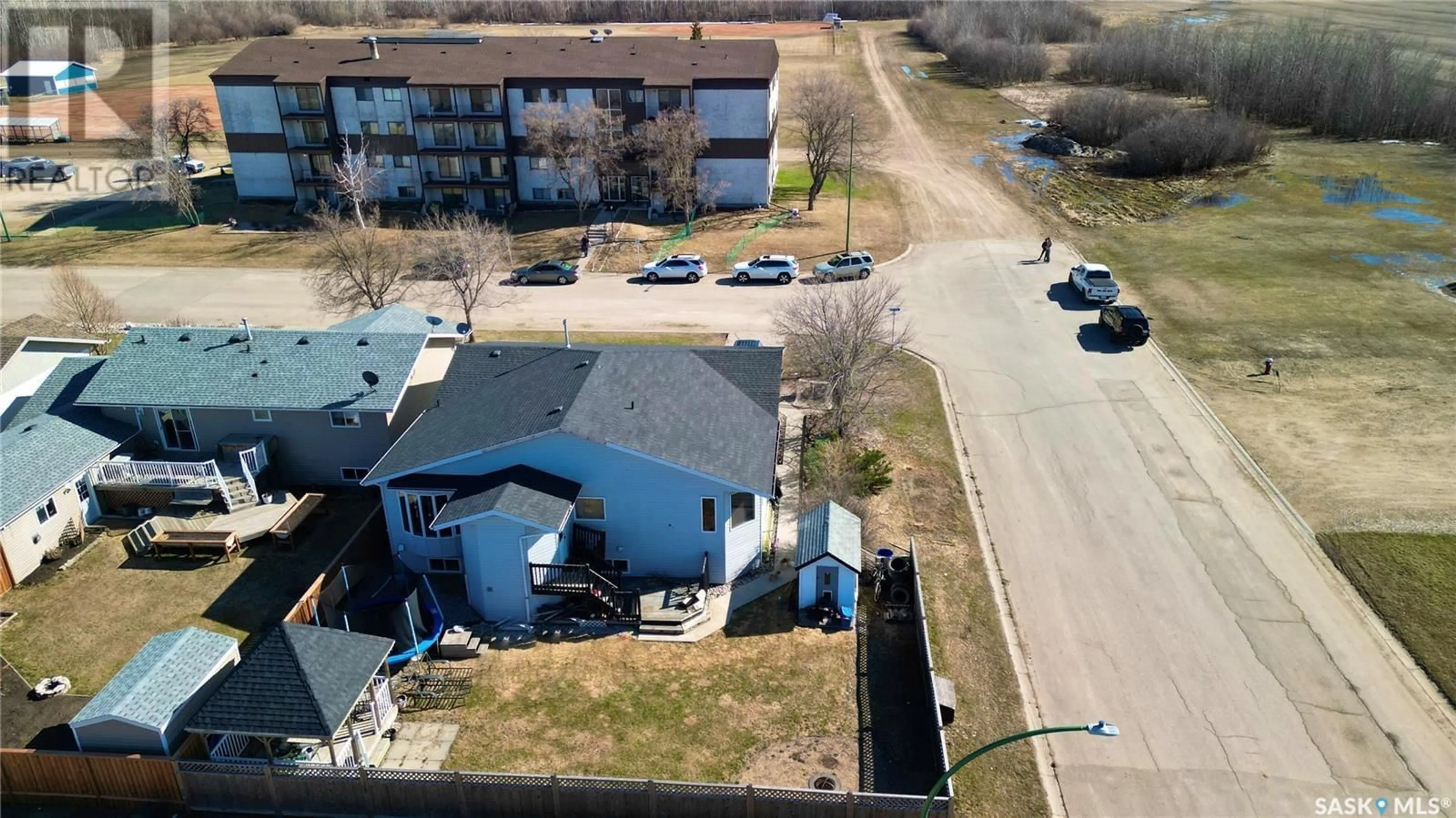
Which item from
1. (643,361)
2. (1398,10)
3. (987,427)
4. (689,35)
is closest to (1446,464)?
(987,427)

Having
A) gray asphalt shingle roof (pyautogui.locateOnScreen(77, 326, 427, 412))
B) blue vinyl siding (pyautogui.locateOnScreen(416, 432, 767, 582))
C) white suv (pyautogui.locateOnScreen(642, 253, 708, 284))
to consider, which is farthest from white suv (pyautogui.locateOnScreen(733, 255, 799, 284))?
blue vinyl siding (pyautogui.locateOnScreen(416, 432, 767, 582))

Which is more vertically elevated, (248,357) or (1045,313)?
(248,357)

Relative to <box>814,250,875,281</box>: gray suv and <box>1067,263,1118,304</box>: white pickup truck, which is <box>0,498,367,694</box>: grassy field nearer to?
<box>814,250,875,281</box>: gray suv

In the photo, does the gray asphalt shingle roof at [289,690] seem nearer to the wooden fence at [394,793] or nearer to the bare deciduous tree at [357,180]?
the wooden fence at [394,793]

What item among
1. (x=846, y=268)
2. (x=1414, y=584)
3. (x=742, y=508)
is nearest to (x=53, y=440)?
(x=742, y=508)

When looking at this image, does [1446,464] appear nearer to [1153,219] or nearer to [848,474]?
[848,474]

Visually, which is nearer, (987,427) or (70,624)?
(70,624)

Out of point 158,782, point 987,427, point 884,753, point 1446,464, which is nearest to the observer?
point 158,782
